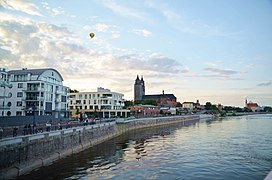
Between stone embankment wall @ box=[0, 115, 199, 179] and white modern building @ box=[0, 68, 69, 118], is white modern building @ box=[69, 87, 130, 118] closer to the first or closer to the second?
white modern building @ box=[0, 68, 69, 118]

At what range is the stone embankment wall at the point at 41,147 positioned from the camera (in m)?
17.4

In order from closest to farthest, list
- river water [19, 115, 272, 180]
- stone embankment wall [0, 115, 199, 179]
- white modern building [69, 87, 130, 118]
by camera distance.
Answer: stone embankment wall [0, 115, 199, 179], river water [19, 115, 272, 180], white modern building [69, 87, 130, 118]

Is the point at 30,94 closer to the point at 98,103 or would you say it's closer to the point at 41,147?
the point at 98,103

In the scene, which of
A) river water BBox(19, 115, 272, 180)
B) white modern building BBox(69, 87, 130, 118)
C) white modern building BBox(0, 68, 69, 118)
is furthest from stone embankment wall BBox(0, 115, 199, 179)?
white modern building BBox(69, 87, 130, 118)

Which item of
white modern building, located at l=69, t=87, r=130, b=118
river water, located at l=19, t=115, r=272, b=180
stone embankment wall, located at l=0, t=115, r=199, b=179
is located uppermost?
white modern building, located at l=69, t=87, r=130, b=118

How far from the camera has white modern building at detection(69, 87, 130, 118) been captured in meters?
82.5

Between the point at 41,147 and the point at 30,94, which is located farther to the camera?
the point at 30,94

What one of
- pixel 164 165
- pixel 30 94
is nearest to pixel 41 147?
pixel 164 165

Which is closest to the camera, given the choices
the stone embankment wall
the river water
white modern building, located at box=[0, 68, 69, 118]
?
the stone embankment wall

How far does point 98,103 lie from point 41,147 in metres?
61.5

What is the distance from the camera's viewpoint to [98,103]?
273 ft

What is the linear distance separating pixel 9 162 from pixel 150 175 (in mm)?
11754

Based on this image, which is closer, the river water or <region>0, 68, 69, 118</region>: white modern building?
the river water

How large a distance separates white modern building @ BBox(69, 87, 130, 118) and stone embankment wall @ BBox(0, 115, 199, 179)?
138 ft
